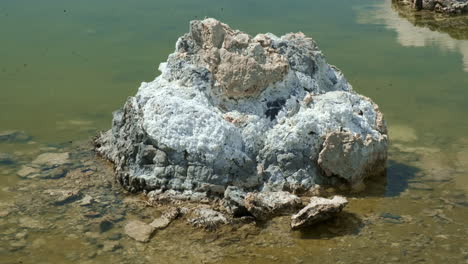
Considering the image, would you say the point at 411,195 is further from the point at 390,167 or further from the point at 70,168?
the point at 70,168

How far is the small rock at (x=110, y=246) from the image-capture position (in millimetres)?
7383

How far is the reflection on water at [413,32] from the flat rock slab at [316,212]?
806cm

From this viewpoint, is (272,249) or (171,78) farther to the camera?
(171,78)

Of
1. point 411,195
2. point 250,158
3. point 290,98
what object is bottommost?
point 411,195

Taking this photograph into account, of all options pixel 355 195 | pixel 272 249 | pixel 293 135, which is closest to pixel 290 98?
pixel 293 135

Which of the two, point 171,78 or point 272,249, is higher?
point 171,78

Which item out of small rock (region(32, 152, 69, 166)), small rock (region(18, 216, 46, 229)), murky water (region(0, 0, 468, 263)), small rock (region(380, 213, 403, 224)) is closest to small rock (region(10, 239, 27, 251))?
murky water (region(0, 0, 468, 263))

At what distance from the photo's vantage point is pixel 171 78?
30.7 ft

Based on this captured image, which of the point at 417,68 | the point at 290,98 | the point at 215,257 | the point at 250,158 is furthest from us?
the point at 417,68

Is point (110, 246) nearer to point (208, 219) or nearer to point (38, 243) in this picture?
point (38, 243)

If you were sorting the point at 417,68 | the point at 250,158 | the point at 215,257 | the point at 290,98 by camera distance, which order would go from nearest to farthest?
the point at 215,257
the point at 250,158
the point at 290,98
the point at 417,68

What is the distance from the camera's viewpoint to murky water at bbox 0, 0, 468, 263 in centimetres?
740

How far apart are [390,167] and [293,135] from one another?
73.6 inches

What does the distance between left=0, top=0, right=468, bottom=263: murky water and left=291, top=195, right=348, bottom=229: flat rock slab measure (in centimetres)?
14
